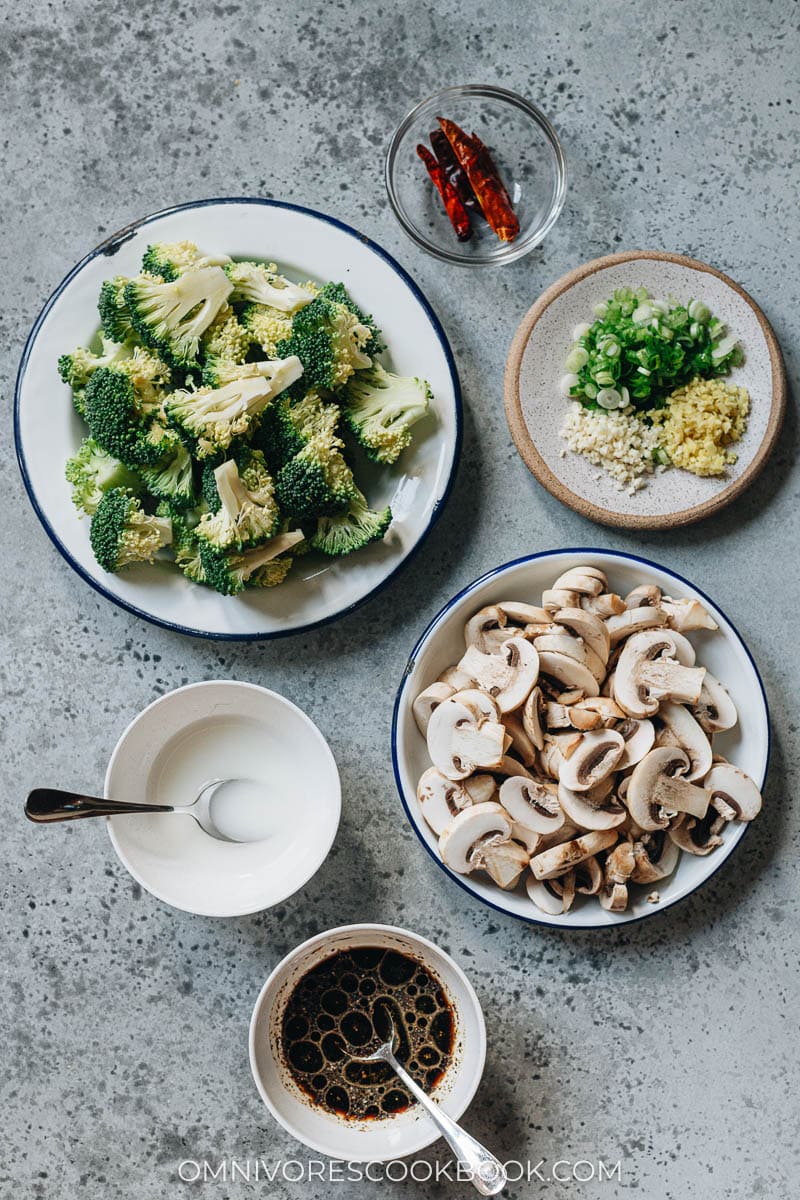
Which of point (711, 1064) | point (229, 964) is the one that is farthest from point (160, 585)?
point (711, 1064)

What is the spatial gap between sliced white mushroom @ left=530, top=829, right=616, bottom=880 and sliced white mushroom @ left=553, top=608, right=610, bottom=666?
0.33 m

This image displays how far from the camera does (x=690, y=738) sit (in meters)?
1.71

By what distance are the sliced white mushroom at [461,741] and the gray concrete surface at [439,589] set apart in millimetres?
199

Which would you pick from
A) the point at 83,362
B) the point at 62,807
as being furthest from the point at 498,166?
the point at 62,807

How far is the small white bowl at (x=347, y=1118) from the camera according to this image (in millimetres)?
1652

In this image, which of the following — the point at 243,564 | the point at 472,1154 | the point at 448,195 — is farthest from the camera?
the point at 448,195

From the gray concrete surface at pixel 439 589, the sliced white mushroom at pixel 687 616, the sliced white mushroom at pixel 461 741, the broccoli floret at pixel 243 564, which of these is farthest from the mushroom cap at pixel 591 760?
the broccoli floret at pixel 243 564

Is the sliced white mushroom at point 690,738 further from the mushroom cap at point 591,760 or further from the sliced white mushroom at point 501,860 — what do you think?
the sliced white mushroom at point 501,860

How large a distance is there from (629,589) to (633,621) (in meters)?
0.10

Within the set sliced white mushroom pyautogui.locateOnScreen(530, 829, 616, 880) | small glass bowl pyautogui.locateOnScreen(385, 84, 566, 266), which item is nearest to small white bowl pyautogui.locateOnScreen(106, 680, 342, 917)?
sliced white mushroom pyautogui.locateOnScreen(530, 829, 616, 880)

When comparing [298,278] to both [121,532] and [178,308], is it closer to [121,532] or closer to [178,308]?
[178,308]

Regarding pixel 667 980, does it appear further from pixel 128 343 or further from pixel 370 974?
pixel 128 343

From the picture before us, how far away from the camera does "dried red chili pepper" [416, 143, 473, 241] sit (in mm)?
1795

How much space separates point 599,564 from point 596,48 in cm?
103
